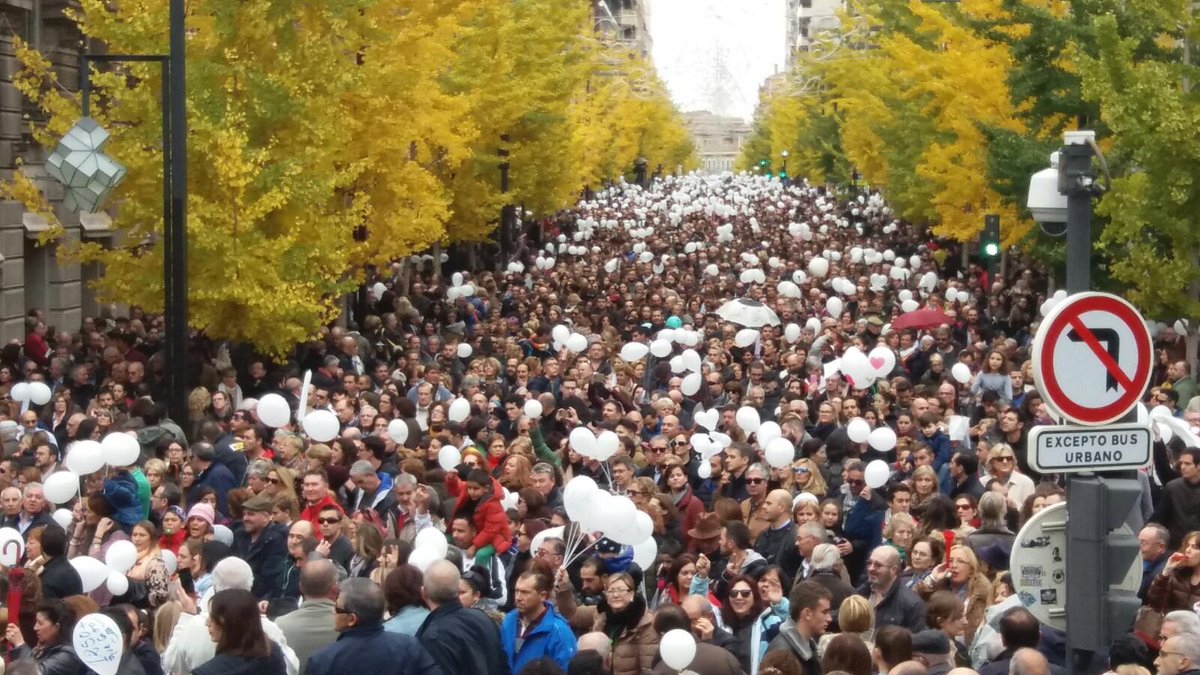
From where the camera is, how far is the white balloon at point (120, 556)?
38.1 ft

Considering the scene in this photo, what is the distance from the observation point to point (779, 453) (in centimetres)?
1471

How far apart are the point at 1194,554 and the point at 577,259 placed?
140 ft

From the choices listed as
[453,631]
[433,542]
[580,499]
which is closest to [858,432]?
[580,499]

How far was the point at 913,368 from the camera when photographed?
24.9 metres

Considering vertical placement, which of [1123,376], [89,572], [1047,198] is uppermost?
[1047,198]

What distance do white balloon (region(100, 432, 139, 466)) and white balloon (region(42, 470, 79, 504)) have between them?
0.57m

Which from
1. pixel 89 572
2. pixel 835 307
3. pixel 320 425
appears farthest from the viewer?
pixel 835 307

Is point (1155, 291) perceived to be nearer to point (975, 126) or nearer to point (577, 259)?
point (975, 126)

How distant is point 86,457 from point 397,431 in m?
3.66

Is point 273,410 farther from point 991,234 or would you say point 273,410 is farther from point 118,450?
point 991,234

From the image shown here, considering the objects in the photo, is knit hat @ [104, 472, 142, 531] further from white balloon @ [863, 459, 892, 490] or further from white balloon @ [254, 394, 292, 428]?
white balloon @ [863, 459, 892, 490]

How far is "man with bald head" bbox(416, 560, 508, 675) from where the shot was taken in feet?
30.6

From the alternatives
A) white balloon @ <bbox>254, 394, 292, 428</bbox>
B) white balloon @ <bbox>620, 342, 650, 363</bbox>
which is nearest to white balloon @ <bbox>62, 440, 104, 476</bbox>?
white balloon @ <bbox>254, 394, 292, 428</bbox>

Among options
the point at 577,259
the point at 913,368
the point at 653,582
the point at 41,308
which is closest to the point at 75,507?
the point at 653,582
